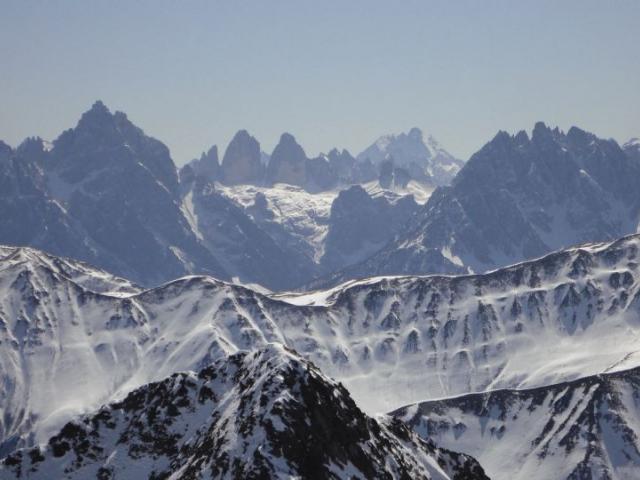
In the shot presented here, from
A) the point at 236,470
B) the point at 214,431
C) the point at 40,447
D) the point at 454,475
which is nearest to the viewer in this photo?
the point at 236,470

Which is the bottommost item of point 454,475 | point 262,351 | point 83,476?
point 454,475

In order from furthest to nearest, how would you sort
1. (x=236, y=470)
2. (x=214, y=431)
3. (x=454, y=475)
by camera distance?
(x=454, y=475) < (x=214, y=431) < (x=236, y=470)

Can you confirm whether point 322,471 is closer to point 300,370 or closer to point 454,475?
point 300,370

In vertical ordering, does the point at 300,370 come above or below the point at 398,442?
above

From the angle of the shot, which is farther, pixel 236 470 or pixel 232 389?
pixel 232 389

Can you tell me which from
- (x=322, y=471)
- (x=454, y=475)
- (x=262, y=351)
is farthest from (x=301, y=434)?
(x=454, y=475)

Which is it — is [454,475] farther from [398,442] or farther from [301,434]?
[301,434]
